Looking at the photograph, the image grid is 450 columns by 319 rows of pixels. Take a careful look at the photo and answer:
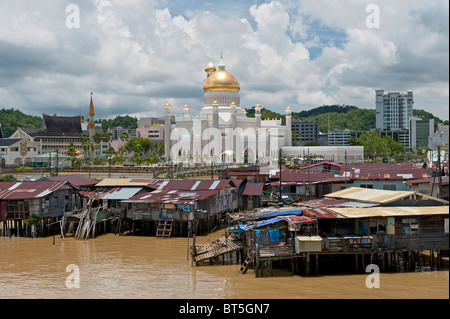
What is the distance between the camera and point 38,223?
35.5m

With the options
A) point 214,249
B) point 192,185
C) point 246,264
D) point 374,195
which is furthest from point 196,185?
point 246,264

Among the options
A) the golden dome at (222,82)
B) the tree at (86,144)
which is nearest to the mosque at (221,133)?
the golden dome at (222,82)

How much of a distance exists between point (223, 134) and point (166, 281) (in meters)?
67.3

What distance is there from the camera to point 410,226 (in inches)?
960

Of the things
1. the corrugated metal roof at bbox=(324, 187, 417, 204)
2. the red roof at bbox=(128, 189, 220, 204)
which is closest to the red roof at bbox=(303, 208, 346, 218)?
the corrugated metal roof at bbox=(324, 187, 417, 204)

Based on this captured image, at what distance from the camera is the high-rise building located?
196 metres

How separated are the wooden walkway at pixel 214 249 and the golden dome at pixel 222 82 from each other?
2651 inches

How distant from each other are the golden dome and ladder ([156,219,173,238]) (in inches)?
2357

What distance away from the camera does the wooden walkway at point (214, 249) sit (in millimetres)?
25389

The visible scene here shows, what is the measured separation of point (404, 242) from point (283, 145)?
74.3m

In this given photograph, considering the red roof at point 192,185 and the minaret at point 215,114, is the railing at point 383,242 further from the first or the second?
the minaret at point 215,114

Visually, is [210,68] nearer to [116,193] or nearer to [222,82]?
[222,82]
